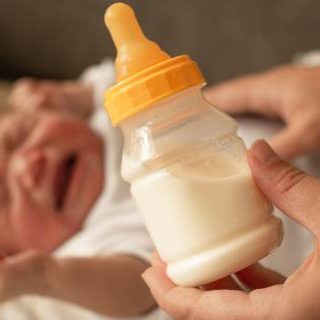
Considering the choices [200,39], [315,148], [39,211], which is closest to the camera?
Answer: [315,148]

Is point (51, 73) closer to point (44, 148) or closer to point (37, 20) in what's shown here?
point (37, 20)

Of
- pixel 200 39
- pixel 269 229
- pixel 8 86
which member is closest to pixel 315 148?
pixel 269 229

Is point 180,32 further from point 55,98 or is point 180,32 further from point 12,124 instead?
point 12,124

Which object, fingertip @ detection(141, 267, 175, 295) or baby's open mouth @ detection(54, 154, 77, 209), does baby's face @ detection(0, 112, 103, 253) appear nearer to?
baby's open mouth @ detection(54, 154, 77, 209)

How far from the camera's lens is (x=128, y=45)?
1.57 ft

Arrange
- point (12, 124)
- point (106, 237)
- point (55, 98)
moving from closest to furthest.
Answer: point (106, 237) < point (12, 124) < point (55, 98)

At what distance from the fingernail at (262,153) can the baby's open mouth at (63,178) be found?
50 cm

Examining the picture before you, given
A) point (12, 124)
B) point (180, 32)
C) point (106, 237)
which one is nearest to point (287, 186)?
point (106, 237)

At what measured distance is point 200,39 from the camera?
1300mm

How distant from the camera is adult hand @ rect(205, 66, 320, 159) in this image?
0.75 metres

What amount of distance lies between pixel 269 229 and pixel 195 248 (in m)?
0.05

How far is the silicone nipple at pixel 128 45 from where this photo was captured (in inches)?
18.6

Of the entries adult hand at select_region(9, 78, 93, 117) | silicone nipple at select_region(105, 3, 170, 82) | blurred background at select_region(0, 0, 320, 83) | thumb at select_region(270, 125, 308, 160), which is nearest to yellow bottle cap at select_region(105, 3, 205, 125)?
silicone nipple at select_region(105, 3, 170, 82)

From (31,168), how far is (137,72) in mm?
485
